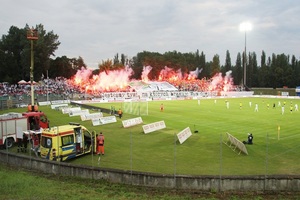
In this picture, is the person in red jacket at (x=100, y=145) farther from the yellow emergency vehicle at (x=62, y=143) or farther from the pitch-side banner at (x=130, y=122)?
the pitch-side banner at (x=130, y=122)

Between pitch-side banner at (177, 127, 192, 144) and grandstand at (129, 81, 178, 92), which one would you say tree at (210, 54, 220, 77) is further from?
pitch-side banner at (177, 127, 192, 144)

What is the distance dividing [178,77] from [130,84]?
39558mm

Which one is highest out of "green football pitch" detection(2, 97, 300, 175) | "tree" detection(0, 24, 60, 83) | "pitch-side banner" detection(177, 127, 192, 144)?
"tree" detection(0, 24, 60, 83)

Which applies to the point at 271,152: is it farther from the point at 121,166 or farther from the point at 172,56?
the point at 172,56

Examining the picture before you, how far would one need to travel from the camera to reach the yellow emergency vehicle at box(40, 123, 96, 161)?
59.7ft

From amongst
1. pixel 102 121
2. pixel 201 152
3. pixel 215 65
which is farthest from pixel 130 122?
pixel 215 65

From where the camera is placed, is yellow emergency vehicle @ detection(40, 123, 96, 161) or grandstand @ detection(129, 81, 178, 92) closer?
yellow emergency vehicle @ detection(40, 123, 96, 161)

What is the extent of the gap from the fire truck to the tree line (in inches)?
1112

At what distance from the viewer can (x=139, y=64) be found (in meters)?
161

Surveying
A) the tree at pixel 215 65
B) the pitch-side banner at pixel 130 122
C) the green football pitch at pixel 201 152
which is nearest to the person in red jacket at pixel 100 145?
the green football pitch at pixel 201 152

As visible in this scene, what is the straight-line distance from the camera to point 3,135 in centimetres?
2312

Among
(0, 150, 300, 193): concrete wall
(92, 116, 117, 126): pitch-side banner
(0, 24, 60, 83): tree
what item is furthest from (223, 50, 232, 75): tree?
(0, 150, 300, 193): concrete wall

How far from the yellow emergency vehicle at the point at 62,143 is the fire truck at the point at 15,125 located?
4.79m

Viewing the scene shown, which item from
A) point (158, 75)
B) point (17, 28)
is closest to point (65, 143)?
point (17, 28)
